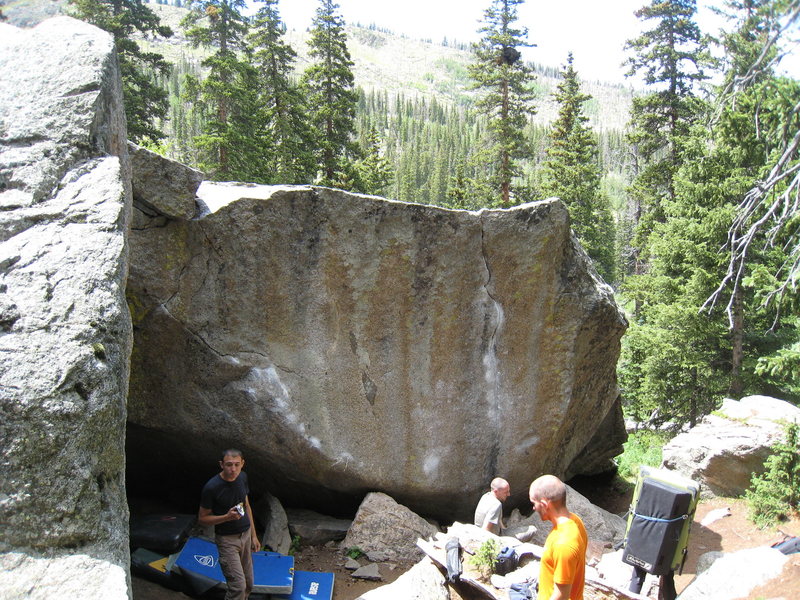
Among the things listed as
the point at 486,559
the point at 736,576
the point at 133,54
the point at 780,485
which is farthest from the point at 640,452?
the point at 133,54

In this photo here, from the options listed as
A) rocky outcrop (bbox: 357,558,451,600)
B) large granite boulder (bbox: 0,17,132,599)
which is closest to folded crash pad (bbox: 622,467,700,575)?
rocky outcrop (bbox: 357,558,451,600)

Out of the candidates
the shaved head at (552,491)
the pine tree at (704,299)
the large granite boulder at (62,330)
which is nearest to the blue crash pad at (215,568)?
the large granite boulder at (62,330)

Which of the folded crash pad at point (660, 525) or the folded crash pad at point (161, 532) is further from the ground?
the folded crash pad at point (660, 525)

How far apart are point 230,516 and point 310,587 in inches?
73.8

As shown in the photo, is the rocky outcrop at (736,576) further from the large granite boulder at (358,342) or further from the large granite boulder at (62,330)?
the large granite boulder at (62,330)

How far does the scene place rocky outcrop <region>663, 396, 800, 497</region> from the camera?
405 inches

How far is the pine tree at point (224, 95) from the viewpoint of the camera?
66.3 ft

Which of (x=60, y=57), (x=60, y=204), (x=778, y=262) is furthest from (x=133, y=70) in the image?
(x=778, y=262)

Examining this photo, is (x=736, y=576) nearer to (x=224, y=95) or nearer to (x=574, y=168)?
(x=224, y=95)

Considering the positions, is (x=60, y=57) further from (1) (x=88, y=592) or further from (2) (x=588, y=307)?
(2) (x=588, y=307)

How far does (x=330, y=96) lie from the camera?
2402 centimetres

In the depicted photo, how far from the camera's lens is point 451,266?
853cm

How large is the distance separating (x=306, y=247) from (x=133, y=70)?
15657 mm

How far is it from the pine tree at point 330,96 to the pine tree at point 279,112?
0.59 m
